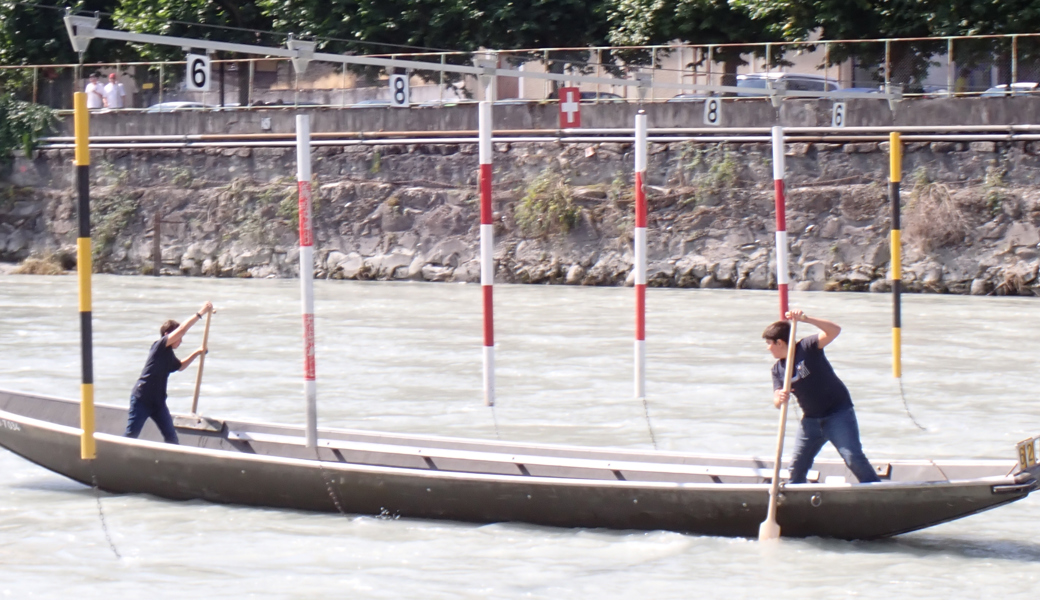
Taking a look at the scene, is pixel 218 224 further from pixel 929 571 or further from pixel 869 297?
pixel 929 571

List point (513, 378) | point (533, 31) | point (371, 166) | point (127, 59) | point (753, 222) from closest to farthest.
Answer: point (513, 378) → point (753, 222) → point (371, 166) → point (533, 31) → point (127, 59)

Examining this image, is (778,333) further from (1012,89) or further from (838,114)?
(1012,89)

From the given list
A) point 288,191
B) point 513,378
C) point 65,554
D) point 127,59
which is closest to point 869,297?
point 513,378

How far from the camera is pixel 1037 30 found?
24.9 meters

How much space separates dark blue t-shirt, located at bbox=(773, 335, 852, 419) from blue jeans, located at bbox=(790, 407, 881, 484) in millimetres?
44

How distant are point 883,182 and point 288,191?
39.3 feet

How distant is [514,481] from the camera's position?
8078 mm

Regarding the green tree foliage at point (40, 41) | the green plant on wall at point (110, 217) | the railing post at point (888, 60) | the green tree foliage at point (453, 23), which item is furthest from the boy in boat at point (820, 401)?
the green tree foliage at point (40, 41)

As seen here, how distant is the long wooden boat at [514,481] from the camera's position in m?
7.61

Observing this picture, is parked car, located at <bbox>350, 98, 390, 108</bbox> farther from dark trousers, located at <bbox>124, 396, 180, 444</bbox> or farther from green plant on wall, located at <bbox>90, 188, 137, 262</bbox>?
dark trousers, located at <bbox>124, 396, 180, 444</bbox>

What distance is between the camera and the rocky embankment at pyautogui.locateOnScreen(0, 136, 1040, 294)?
22344 millimetres

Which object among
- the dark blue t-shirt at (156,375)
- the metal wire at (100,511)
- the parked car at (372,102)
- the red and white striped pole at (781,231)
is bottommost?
the metal wire at (100,511)

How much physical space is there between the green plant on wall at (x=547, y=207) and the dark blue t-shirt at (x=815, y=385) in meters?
17.3

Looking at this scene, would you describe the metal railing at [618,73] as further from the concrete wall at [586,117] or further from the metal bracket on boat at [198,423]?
the metal bracket on boat at [198,423]
